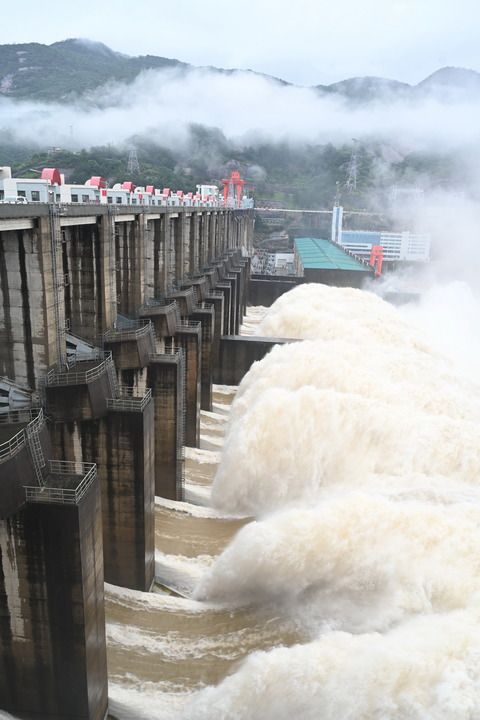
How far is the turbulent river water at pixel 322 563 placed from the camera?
920 cm

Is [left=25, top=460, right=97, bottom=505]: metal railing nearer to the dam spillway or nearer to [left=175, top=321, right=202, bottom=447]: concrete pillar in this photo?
the dam spillway

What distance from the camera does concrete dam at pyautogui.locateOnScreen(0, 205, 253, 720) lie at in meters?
9.68

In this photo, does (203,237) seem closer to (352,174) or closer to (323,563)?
(323,563)

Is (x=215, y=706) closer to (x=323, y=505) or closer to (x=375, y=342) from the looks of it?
(x=323, y=505)

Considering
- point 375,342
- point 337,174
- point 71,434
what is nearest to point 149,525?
point 71,434

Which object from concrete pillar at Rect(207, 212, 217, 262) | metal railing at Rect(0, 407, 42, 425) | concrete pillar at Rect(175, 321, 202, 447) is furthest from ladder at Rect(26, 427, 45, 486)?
concrete pillar at Rect(207, 212, 217, 262)

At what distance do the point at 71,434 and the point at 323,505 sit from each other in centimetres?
622

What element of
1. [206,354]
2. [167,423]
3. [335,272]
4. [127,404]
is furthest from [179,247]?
[335,272]

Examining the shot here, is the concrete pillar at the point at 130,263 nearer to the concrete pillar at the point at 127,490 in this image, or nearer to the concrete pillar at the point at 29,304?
the concrete pillar at the point at 29,304

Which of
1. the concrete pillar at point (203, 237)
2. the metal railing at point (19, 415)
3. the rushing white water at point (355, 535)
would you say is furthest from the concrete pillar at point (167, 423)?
the concrete pillar at point (203, 237)

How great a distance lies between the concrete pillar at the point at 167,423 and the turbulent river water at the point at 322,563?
28.9 inches

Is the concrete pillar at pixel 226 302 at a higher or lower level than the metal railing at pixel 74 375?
lower

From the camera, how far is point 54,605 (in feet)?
32.2

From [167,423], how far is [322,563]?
286 inches
